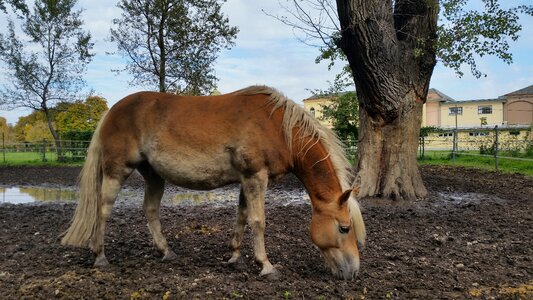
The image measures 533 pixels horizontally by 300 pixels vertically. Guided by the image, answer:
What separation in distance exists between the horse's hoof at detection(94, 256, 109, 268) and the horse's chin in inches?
85.5

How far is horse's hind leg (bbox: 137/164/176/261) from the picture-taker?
14.6 ft

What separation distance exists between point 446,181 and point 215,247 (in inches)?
316

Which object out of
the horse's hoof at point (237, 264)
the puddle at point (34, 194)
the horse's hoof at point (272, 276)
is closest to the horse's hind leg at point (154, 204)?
the horse's hoof at point (237, 264)

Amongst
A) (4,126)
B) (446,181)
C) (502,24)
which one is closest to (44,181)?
(446,181)

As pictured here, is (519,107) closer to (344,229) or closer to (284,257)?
(284,257)

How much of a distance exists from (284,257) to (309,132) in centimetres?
136

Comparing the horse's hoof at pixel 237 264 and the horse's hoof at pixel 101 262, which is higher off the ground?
the horse's hoof at pixel 101 262

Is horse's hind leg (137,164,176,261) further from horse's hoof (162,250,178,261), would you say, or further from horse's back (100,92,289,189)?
horse's back (100,92,289,189)

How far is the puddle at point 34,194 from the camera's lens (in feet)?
30.1

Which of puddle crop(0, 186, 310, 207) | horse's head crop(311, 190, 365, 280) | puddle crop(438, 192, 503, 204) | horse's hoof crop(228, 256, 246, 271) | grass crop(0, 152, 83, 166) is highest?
horse's head crop(311, 190, 365, 280)

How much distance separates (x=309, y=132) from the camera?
3.98 m

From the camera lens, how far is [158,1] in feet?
66.9

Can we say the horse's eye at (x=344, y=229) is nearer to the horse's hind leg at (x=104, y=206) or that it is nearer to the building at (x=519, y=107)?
the horse's hind leg at (x=104, y=206)

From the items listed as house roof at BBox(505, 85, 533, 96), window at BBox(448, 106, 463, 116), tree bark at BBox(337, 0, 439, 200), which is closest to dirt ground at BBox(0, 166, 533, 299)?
tree bark at BBox(337, 0, 439, 200)
